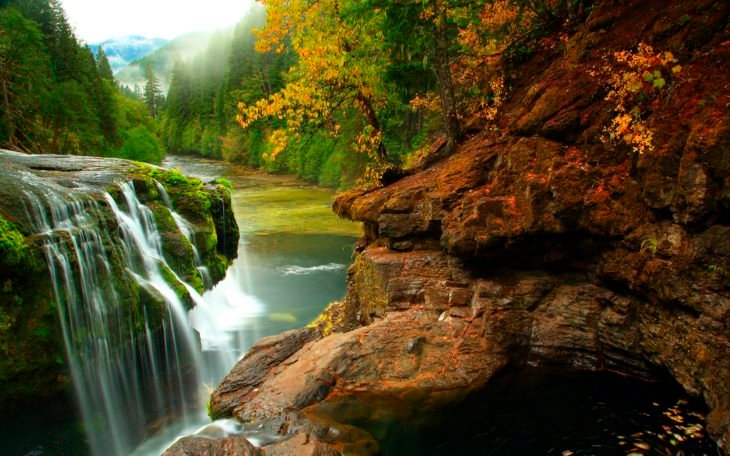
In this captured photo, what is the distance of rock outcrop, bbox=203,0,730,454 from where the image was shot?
243 inches

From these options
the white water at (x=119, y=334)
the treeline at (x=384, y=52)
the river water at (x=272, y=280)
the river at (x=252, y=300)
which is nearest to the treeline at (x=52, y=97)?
the river at (x=252, y=300)

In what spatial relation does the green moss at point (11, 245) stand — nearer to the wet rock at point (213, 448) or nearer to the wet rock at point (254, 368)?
the wet rock at point (254, 368)

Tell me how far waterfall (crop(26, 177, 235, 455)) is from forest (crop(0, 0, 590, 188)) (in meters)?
4.87

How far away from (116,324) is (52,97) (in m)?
31.9

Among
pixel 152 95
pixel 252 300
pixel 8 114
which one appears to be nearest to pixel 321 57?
pixel 252 300

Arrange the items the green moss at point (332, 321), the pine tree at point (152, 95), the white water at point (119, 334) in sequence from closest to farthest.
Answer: the white water at point (119, 334), the green moss at point (332, 321), the pine tree at point (152, 95)

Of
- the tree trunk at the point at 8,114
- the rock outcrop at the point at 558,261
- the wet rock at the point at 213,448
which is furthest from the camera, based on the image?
the tree trunk at the point at 8,114

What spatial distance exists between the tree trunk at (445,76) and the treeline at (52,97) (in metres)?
28.6

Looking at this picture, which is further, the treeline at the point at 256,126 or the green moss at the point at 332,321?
the treeline at the point at 256,126

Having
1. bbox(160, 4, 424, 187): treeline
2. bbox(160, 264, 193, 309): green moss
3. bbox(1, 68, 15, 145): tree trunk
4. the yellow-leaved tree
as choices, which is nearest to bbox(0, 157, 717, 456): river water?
bbox(160, 264, 193, 309): green moss

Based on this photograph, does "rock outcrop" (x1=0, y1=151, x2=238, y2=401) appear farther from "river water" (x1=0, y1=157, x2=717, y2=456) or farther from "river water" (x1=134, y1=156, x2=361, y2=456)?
"river water" (x1=134, y1=156, x2=361, y2=456)

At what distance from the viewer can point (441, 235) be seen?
372 inches

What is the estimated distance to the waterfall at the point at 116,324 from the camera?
34.0 feet

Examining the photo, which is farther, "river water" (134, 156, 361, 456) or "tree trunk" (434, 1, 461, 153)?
"river water" (134, 156, 361, 456)
